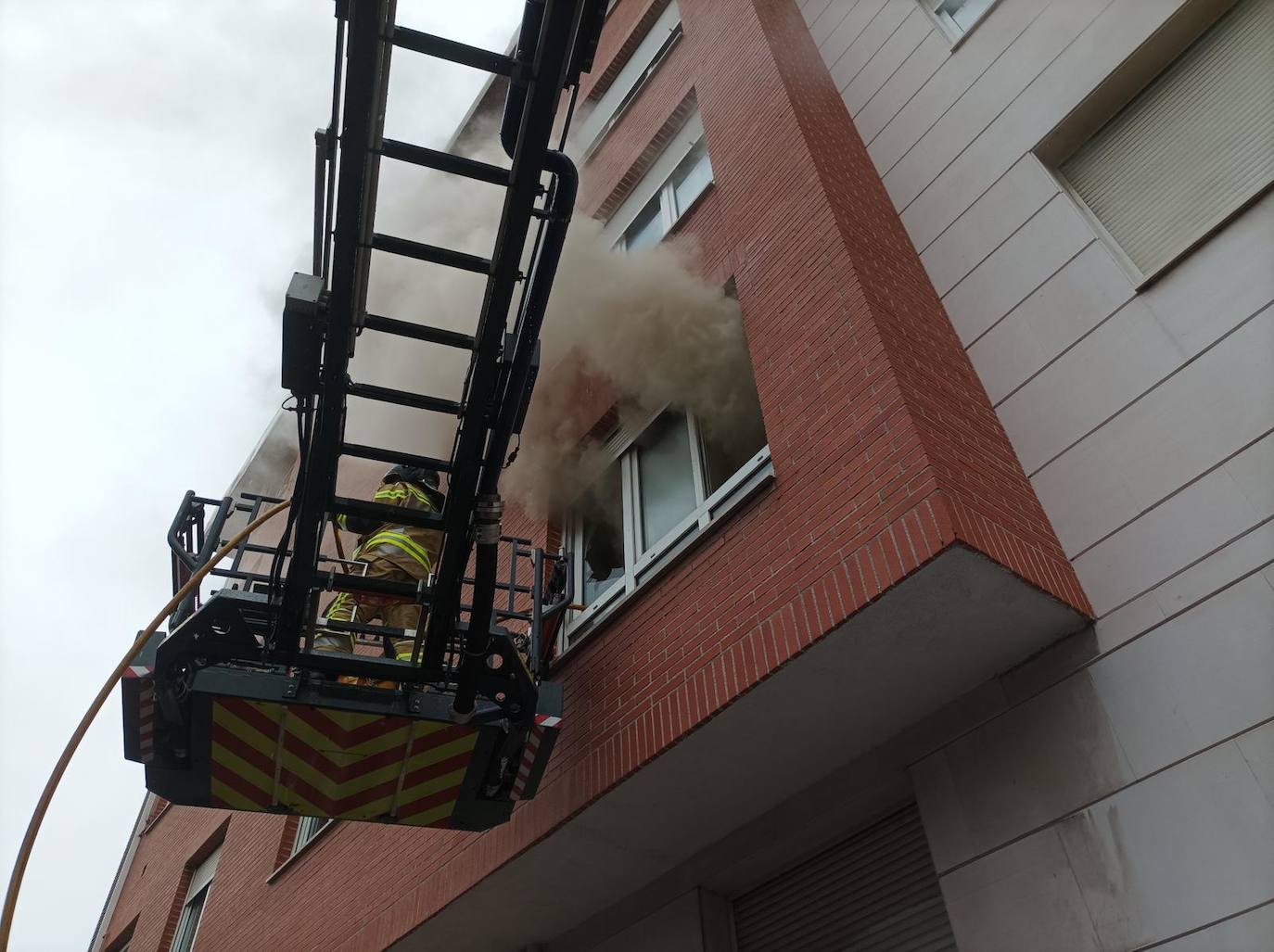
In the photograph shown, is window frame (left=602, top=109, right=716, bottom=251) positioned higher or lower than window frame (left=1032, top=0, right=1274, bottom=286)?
higher

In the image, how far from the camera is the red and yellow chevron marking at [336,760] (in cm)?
405

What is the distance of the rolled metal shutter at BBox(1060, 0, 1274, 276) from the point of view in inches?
172

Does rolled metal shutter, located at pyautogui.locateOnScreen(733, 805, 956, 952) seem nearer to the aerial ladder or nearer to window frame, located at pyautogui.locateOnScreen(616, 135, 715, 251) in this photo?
the aerial ladder

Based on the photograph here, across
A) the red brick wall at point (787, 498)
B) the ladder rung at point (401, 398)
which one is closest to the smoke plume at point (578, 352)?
the red brick wall at point (787, 498)

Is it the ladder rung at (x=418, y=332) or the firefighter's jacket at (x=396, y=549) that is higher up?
the firefighter's jacket at (x=396, y=549)

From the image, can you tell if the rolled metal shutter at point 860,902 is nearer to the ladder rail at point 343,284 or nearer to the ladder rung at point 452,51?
the ladder rail at point 343,284

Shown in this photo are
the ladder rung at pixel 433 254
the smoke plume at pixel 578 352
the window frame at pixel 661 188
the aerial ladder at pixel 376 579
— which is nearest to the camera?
the aerial ladder at pixel 376 579

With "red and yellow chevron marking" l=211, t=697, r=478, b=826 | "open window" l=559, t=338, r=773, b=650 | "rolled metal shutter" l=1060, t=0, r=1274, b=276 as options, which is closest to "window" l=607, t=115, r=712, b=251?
"open window" l=559, t=338, r=773, b=650

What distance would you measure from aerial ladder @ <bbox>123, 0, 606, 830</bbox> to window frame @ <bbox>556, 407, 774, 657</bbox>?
68 cm

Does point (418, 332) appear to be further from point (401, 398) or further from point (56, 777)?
point (56, 777)

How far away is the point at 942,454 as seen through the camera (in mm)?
3766

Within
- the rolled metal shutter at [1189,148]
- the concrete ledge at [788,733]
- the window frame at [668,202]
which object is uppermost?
the window frame at [668,202]

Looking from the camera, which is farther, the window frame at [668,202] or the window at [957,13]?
the window frame at [668,202]

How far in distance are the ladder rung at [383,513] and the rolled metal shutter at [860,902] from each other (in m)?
2.43
